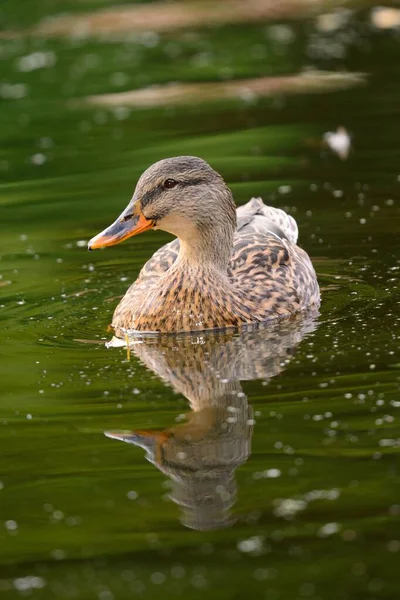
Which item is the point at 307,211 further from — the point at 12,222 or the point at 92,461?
the point at 92,461

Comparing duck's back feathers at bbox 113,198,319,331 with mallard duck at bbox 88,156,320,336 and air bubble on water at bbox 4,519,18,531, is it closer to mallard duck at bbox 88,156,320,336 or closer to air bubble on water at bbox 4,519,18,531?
mallard duck at bbox 88,156,320,336

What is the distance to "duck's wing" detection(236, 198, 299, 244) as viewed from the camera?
35.6ft

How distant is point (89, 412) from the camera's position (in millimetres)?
7578

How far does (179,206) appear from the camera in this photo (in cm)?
964

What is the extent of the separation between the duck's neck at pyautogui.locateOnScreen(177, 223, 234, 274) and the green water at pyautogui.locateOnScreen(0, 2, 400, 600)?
2.48 ft

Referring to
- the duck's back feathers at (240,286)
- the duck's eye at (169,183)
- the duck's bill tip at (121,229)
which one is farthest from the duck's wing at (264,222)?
the duck's bill tip at (121,229)

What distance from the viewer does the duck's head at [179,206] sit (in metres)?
9.43

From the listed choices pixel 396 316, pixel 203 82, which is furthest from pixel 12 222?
pixel 203 82

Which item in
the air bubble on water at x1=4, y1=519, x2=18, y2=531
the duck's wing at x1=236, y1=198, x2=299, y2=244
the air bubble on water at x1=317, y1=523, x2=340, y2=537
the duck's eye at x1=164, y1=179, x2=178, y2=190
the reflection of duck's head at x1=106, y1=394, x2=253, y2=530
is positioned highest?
the duck's eye at x1=164, y1=179, x2=178, y2=190

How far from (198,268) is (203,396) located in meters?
2.09

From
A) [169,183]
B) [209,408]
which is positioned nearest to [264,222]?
[169,183]

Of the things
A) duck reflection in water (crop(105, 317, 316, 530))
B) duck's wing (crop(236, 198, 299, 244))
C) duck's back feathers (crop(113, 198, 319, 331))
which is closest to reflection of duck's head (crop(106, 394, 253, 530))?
duck reflection in water (crop(105, 317, 316, 530))

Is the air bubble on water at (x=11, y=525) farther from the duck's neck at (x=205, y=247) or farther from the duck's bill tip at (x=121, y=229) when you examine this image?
the duck's neck at (x=205, y=247)

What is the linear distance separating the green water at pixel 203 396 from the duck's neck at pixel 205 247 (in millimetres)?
755
